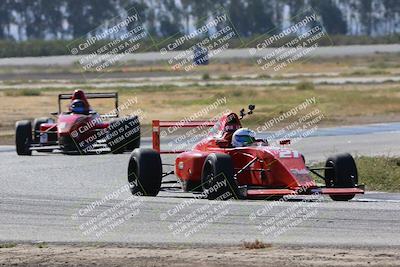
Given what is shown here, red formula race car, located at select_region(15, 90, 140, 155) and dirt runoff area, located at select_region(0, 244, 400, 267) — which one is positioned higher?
red formula race car, located at select_region(15, 90, 140, 155)

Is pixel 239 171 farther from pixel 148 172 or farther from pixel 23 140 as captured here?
pixel 23 140

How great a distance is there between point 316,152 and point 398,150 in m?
2.00

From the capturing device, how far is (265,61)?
85375 millimetres

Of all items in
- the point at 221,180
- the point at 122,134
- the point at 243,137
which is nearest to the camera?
the point at 221,180

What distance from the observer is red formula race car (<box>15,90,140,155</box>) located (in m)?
29.2

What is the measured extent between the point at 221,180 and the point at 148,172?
1641mm

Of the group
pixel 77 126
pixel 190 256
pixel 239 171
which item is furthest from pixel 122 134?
pixel 190 256

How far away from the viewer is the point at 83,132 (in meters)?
29.4

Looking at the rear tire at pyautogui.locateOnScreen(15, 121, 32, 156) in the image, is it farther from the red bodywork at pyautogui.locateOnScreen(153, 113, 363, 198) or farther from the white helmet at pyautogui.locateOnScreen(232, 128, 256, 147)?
the white helmet at pyautogui.locateOnScreen(232, 128, 256, 147)

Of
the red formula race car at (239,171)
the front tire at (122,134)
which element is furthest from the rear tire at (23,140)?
the red formula race car at (239,171)

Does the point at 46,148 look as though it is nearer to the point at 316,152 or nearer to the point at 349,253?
the point at 316,152

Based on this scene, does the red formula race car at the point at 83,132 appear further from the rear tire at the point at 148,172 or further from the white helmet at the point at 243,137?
the white helmet at the point at 243,137

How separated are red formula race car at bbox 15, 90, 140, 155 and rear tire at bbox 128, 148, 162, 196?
9498mm

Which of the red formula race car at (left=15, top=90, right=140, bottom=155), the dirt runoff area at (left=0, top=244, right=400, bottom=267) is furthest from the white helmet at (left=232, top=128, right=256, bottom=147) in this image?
the red formula race car at (left=15, top=90, right=140, bottom=155)
